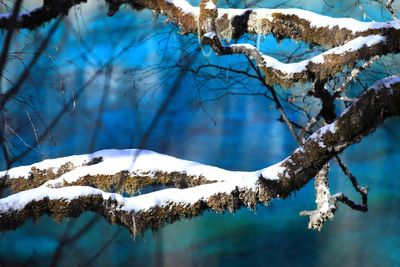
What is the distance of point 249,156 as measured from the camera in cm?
705

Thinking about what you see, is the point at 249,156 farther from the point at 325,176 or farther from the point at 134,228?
the point at 134,228

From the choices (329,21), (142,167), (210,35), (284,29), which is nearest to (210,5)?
(210,35)

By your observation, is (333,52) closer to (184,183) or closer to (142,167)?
(184,183)

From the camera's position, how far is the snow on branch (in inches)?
75.1

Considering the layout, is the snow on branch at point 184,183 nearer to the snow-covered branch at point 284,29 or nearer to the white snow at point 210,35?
the snow-covered branch at point 284,29

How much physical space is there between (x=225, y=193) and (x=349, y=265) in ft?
17.9

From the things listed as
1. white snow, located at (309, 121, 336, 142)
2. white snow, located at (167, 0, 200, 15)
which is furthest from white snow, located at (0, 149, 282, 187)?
white snow, located at (167, 0, 200, 15)

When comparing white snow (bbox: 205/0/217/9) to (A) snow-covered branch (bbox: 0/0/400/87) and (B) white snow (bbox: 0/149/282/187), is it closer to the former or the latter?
(A) snow-covered branch (bbox: 0/0/400/87)

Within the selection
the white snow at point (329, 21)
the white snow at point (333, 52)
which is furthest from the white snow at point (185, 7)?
the white snow at point (333, 52)

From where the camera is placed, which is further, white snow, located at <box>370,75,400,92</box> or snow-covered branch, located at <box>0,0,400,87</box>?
snow-covered branch, located at <box>0,0,400,87</box>

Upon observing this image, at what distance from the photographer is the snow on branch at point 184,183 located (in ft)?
6.26

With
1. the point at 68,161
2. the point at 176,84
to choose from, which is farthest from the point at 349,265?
the point at 176,84

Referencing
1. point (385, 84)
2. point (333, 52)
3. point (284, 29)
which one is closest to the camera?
point (385, 84)

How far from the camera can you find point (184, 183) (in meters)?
2.47
